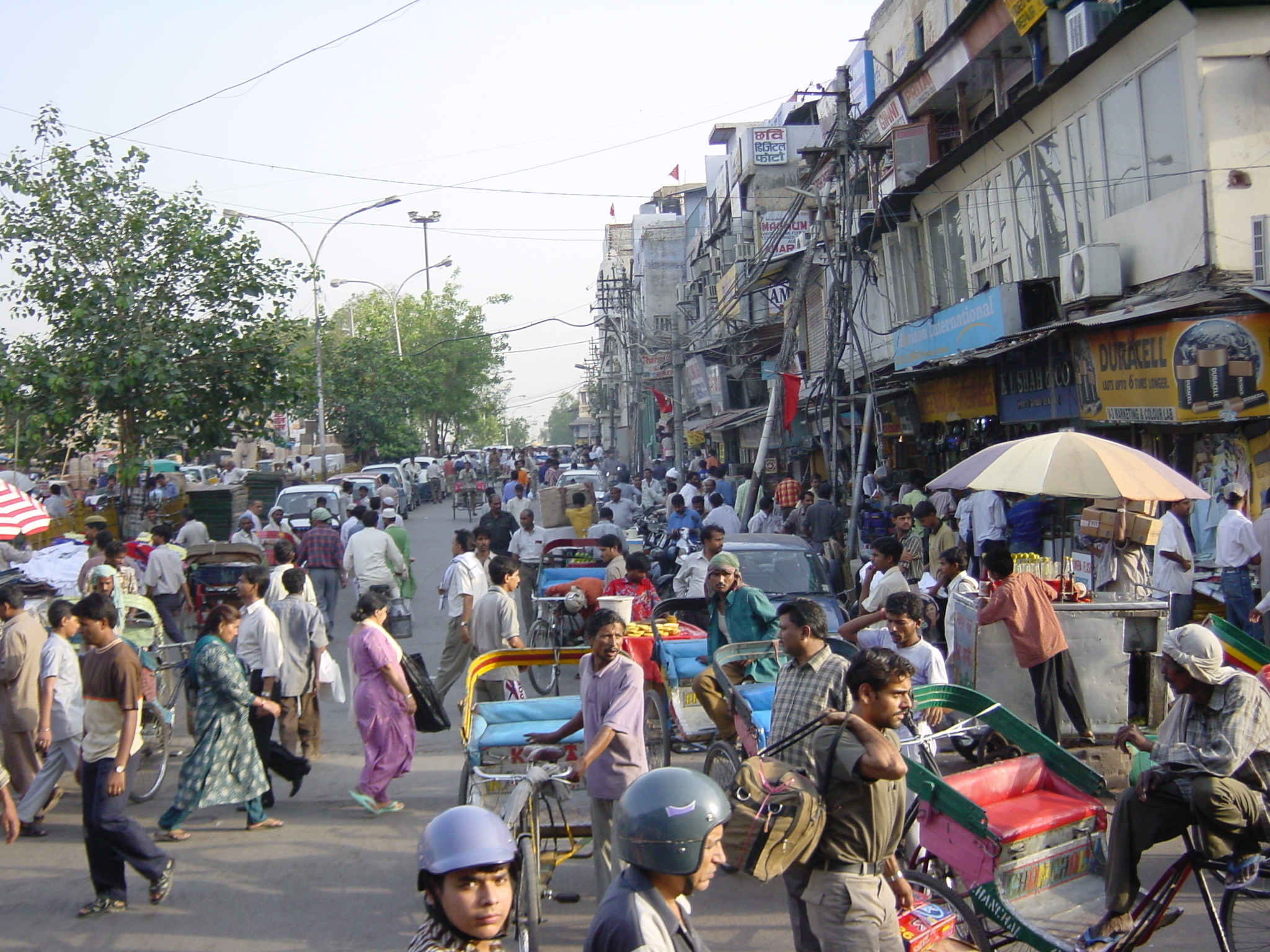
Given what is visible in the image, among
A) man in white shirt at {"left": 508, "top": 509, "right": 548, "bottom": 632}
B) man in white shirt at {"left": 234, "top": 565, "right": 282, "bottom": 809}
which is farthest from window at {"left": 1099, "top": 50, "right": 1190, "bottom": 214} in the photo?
man in white shirt at {"left": 234, "top": 565, "right": 282, "bottom": 809}

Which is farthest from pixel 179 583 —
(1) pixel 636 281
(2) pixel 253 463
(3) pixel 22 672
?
(1) pixel 636 281

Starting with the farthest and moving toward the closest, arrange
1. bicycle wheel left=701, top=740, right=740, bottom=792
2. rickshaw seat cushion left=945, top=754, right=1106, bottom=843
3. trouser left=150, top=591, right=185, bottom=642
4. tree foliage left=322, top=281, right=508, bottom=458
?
tree foliage left=322, top=281, right=508, bottom=458 < trouser left=150, top=591, right=185, bottom=642 < bicycle wheel left=701, top=740, right=740, bottom=792 < rickshaw seat cushion left=945, top=754, right=1106, bottom=843

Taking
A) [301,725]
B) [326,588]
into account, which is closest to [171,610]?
[326,588]

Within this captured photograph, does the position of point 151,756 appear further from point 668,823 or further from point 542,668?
point 668,823

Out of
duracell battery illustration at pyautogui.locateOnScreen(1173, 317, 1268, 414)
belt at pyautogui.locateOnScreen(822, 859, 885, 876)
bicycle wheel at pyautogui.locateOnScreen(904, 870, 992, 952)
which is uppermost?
duracell battery illustration at pyautogui.locateOnScreen(1173, 317, 1268, 414)

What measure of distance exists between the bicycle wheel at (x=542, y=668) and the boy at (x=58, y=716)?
162 inches

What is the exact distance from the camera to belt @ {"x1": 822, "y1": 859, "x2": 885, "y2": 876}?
382 cm

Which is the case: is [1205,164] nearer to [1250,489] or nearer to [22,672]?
[1250,489]

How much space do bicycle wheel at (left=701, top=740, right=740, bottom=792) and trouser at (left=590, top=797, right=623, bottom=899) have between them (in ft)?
3.28

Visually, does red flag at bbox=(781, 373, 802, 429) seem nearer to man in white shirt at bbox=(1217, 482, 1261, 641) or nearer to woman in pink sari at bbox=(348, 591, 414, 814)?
man in white shirt at bbox=(1217, 482, 1261, 641)

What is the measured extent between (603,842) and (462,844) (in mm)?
3207

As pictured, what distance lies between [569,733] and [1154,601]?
4.22 metres

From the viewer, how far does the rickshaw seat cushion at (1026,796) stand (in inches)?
186

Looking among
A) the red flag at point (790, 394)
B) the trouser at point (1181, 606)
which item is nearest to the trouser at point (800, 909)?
the trouser at point (1181, 606)
